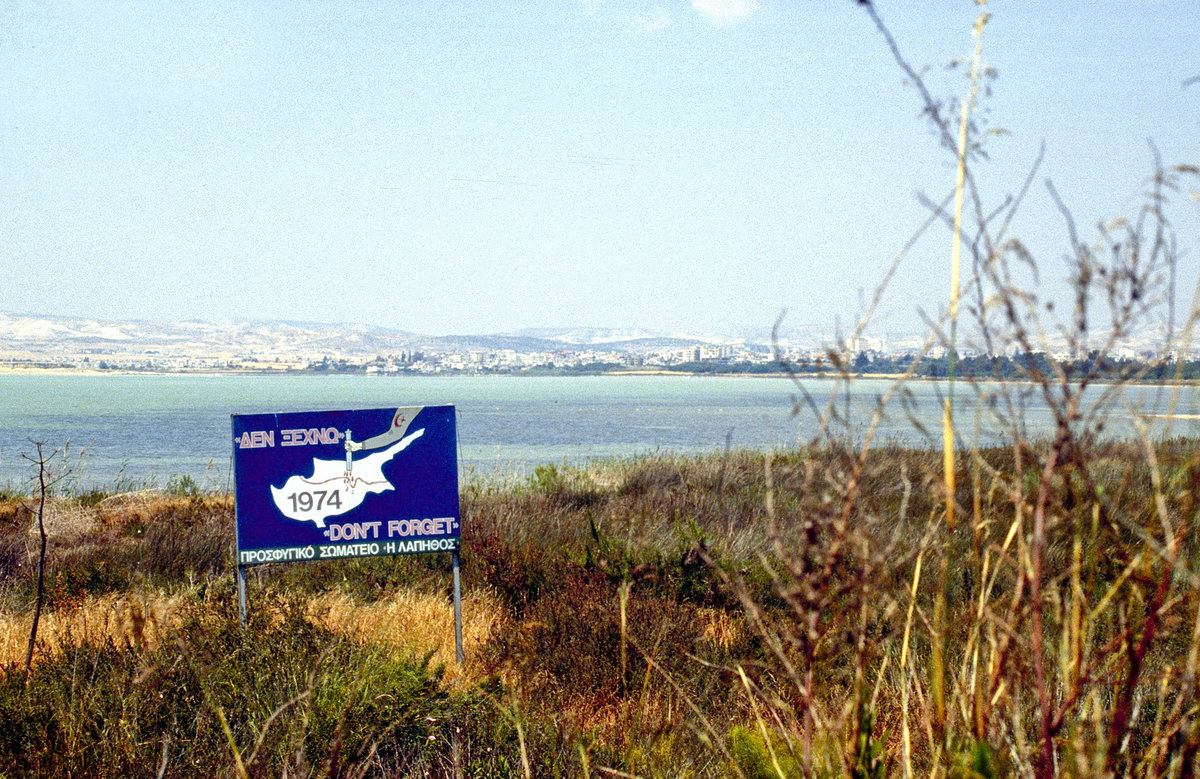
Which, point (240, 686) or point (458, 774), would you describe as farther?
point (240, 686)

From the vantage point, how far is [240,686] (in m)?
3.94

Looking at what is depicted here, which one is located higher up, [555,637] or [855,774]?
[855,774]

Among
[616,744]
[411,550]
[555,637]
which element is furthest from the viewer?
[411,550]

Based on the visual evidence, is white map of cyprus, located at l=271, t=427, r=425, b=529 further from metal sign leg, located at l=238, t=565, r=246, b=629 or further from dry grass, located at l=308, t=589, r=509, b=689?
dry grass, located at l=308, t=589, r=509, b=689

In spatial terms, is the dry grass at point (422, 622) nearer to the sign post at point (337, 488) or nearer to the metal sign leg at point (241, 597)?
the sign post at point (337, 488)

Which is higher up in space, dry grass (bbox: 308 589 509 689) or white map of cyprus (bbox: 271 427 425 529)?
white map of cyprus (bbox: 271 427 425 529)

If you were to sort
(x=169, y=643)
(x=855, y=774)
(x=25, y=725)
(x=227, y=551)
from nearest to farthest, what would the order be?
(x=855, y=774) → (x=25, y=725) → (x=169, y=643) → (x=227, y=551)

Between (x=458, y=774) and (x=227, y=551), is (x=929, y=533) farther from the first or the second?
(x=227, y=551)

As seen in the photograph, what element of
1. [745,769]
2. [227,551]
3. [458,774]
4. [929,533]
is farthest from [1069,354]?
[227,551]

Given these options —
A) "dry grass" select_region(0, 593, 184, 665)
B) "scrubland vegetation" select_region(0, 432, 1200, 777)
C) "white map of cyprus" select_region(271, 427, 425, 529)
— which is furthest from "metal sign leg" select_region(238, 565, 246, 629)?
"white map of cyprus" select_region(271, 427, 425, 529)

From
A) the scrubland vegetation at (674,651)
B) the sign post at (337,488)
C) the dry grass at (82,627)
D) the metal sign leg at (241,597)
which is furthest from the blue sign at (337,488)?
the dry grass at (82,627)

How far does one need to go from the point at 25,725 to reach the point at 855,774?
2.99m

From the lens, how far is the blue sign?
5312 mm

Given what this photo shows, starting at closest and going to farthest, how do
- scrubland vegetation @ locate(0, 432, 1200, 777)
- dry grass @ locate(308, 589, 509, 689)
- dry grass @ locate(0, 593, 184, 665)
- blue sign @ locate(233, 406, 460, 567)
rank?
scrubland vegetation @ locate(0, 432, 1200, 777) < dry grass @ locate(0, 593, 184, 665) < dry grass @ locate(308, 589, 509, 689) < blue sign @ locate(233, 406, 460, 567)
